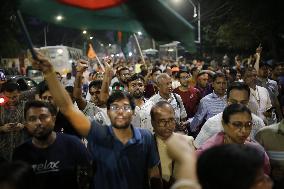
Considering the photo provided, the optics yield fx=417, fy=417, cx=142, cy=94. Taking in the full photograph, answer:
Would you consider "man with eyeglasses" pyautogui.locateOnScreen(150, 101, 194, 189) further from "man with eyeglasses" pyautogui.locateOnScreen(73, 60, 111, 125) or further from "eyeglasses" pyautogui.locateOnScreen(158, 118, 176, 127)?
"man with eyeglasses" pyautogui.locateOnScreen(73, 60, 111, 125)

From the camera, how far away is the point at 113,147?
3.66 meters

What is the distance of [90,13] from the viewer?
4.18 m

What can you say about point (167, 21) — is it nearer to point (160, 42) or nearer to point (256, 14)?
point (160, 42)

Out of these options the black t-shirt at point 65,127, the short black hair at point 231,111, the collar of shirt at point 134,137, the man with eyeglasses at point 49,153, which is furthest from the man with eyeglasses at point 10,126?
the short black hair at point 231,111

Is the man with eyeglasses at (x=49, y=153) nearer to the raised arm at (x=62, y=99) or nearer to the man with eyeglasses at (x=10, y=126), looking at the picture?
the raised arm at (x=62, y=99)

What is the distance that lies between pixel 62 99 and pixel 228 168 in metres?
1.84

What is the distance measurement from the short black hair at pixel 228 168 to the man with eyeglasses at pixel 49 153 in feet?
5.70

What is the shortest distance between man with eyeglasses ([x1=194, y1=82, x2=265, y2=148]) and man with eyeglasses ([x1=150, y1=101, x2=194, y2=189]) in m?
0.28

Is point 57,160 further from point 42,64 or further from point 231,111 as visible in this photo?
point 231,111

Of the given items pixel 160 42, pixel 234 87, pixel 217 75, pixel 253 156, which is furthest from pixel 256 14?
pixel 253 156

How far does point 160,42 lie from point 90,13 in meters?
0.76

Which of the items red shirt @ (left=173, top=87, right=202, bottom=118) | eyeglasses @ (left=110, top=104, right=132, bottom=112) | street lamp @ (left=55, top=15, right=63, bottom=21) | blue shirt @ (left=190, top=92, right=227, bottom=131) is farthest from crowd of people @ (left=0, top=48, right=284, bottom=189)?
red shirt @ (left=173, top=87, right=202, bottom=118)

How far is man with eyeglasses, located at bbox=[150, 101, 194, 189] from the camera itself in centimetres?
437

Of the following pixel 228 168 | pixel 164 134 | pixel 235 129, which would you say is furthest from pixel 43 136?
pixel 228 168
